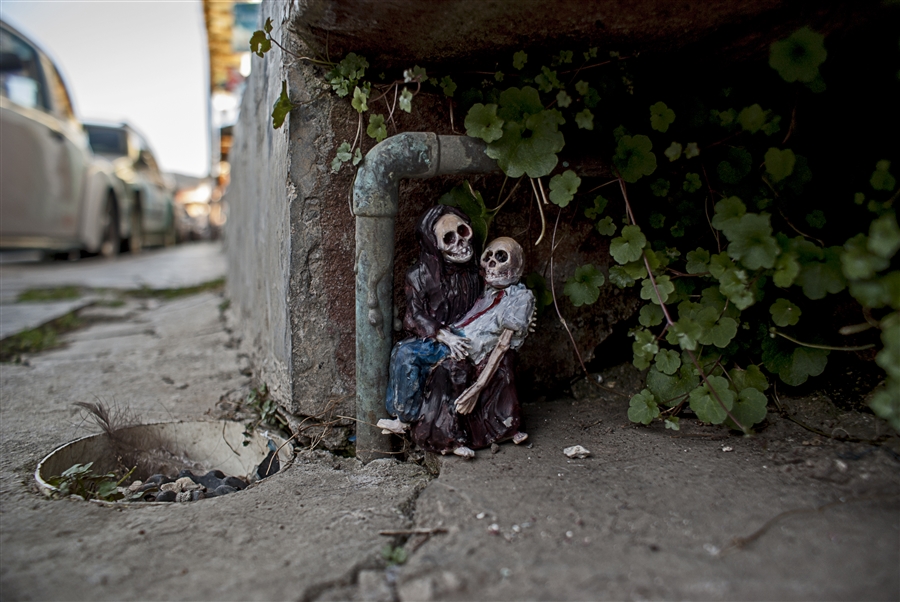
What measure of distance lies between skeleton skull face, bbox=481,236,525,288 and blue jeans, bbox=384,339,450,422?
25 cm

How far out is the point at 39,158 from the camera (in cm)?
538

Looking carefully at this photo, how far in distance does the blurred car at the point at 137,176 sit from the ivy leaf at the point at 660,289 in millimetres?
8197

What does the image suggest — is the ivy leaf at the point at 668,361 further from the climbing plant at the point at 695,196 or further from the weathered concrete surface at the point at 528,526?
the weathered concrete surface at the point at 528,526

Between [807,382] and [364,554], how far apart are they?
5.05 feet

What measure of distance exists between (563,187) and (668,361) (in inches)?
25.1

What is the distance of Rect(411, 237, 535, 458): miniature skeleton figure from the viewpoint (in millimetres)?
1676

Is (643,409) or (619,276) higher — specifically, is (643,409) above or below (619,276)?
below

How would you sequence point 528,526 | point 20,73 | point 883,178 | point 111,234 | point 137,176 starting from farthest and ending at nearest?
1. point 137,176
2. point 111,234
3. point 20,73
4. point 883,178
5. point 528,526

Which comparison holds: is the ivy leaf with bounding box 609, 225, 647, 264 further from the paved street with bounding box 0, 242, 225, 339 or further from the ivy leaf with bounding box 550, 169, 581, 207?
the paved street with bounding box 0, 242, 225, 339

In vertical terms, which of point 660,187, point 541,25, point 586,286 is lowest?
point 586,286

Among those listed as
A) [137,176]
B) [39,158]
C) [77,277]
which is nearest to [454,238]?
[39,158]

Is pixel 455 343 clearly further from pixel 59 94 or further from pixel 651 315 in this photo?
pixel 59 94

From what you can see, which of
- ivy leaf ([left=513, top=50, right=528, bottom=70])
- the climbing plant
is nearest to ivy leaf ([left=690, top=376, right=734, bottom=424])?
the climbing plant

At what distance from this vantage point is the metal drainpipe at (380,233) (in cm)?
167
